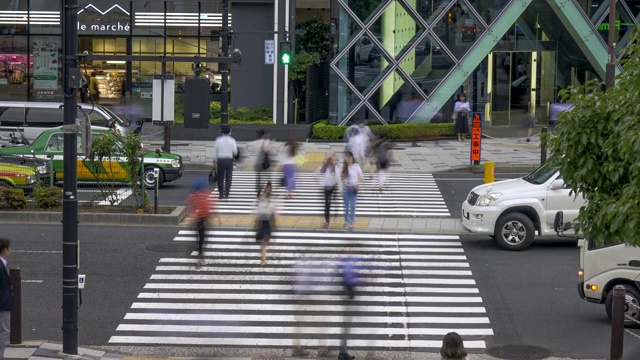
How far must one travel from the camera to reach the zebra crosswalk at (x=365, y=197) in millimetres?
24844

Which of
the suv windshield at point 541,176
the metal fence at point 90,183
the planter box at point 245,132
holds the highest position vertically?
the planter box at point 245,132

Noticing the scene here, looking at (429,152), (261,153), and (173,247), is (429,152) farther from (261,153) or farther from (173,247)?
(173,247)

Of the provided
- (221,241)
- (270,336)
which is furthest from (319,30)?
(270,336)

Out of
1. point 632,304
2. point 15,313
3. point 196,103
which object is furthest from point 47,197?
point 632,304

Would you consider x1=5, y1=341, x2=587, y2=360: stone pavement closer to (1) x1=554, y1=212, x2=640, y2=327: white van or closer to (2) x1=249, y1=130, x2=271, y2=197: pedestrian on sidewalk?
(1) x1=554, y1=212, x2=640, y2=327: white van

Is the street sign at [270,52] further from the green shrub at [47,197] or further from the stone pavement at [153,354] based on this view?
the stone pavement at [153,354]

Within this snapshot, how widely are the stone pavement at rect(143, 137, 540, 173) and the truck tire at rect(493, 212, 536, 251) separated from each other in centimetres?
1156

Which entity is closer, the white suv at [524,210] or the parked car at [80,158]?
the white suv at [524,210]

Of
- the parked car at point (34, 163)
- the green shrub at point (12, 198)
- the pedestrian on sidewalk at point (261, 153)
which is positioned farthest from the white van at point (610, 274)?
the parked car at point (34, 163)

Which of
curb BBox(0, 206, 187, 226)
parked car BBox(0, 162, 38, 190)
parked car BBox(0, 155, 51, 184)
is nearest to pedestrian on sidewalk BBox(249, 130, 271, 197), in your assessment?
curb BBox(0, 206, 187, 226)

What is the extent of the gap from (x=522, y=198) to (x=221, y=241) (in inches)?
240

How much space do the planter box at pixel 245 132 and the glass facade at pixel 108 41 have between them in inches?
137

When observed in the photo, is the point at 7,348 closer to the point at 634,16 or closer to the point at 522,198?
the point at 522,198

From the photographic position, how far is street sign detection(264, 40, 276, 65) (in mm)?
39000
